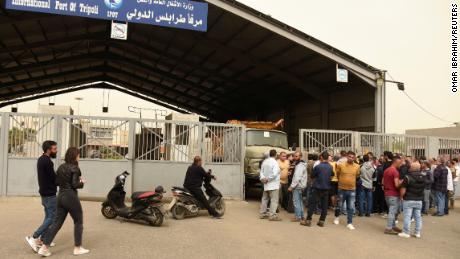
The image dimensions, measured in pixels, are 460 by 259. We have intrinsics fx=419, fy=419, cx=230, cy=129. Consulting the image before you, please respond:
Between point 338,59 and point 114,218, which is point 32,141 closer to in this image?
point 114,218

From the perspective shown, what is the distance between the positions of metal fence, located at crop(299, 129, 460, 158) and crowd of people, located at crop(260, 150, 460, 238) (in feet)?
7.36

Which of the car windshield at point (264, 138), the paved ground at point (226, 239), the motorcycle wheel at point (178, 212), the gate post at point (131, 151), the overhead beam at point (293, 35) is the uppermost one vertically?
the overhead beam at point (293, 35)

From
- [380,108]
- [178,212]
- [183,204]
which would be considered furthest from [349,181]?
[380,108]

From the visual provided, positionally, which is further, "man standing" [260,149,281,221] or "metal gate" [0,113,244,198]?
"metal gate" [0,113,244,198]

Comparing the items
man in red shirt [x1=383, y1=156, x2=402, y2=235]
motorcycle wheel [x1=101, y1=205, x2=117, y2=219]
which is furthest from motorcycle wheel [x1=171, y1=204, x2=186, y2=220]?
man in red shirt [x1=383, y1=156, x2=402, y2=235]

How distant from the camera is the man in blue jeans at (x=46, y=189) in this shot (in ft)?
20.7

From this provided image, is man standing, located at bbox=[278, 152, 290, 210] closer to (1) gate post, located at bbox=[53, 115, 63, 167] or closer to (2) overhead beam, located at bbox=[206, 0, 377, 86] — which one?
(1) gate post, located at bbox=[53, 115, 63, 167]

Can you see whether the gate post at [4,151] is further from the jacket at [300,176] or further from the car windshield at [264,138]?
the jacket at [300,176]

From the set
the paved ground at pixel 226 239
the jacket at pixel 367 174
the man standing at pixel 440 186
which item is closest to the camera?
the paved ground at pixel 226 239

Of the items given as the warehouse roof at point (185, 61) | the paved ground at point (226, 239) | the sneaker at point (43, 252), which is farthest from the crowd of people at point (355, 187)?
the warehouse roof at point (185, 61)

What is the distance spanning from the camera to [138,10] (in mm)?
14773

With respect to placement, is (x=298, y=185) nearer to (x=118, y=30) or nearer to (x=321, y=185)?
(x=321, y=185)

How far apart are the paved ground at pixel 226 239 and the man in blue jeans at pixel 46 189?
0.81 ft

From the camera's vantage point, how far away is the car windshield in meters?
14.6
